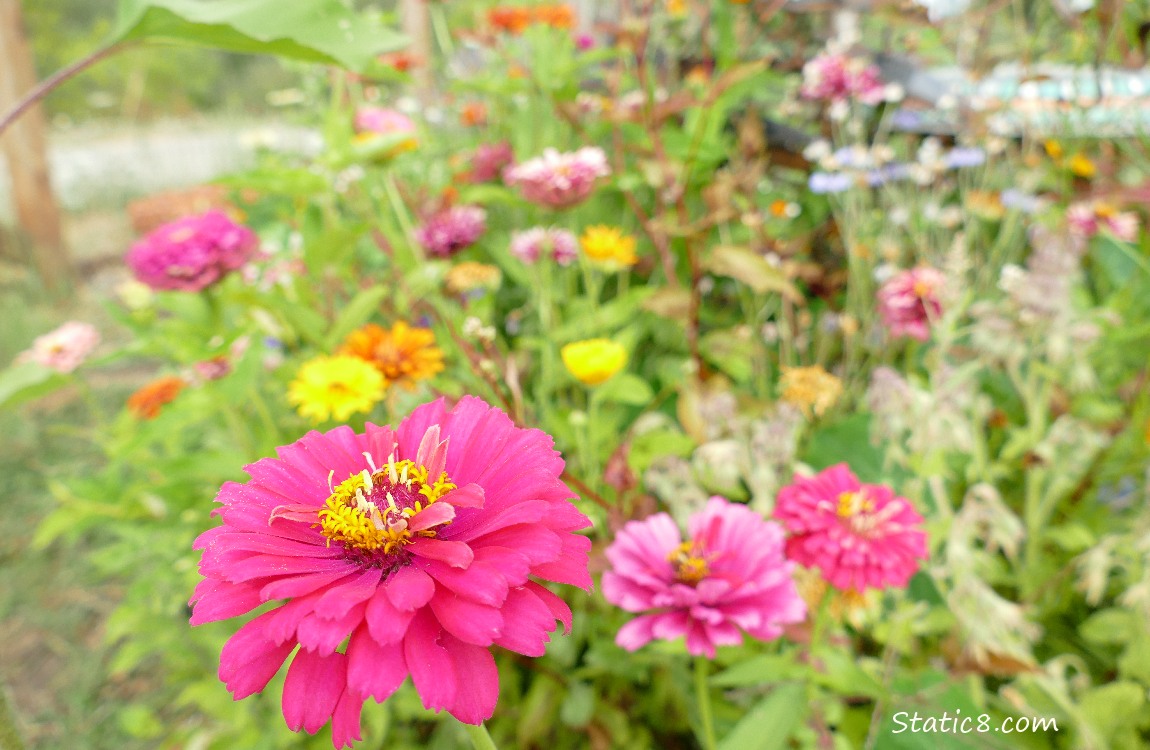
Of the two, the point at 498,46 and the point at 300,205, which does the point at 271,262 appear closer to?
the point at 300,205

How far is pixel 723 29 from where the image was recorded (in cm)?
133

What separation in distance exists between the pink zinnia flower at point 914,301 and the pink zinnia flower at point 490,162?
845mm

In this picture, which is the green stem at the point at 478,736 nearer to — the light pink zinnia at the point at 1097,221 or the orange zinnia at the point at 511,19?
the light pink zinnia at the point at 1097,221

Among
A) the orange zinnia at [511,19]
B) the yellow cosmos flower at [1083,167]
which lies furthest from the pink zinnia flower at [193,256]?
the yellow cosmos flower at [1083,167]

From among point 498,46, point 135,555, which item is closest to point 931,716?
point 135,555

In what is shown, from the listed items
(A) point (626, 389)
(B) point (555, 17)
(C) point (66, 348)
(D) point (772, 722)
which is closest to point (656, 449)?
(A) point (626, 389)

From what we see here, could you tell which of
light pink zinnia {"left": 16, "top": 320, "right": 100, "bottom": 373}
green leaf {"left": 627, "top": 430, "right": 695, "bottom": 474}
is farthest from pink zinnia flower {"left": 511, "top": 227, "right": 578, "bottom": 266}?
light pink zinnia {"left": 16, "top": 320, "right": 100, "bottom": 373}

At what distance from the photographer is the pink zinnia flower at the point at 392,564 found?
0.31 meters

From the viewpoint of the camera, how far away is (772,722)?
59cm

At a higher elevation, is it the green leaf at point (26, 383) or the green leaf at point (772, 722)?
the green leaf at point (26, 383)

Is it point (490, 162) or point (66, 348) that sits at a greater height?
point (490, 162)

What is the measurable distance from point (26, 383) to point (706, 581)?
86 centimetres

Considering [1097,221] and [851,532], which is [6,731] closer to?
[851,532]

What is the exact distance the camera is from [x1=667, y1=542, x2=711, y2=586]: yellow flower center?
58 centimetres
